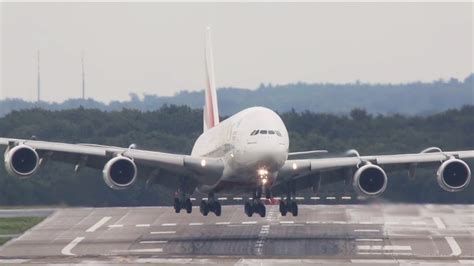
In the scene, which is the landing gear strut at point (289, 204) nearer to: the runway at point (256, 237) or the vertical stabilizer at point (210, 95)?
the runway at point (256, 237)

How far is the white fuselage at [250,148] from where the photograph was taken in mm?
58688

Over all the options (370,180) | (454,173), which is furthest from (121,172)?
(454,173)

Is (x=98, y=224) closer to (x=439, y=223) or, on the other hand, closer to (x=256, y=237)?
(x=256, y=237)

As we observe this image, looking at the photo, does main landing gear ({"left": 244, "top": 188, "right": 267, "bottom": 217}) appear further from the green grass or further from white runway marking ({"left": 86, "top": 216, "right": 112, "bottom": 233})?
the green grass

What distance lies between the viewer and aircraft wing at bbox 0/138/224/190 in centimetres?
6228

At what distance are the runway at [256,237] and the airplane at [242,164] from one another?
230 centimetres

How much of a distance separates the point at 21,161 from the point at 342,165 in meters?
15.3

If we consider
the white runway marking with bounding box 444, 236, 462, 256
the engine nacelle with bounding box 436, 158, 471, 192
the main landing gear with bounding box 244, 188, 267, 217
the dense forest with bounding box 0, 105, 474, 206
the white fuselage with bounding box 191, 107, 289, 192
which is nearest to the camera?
the white runway marking with bounding box 444, 236, 462, 256

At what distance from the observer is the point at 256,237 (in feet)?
214

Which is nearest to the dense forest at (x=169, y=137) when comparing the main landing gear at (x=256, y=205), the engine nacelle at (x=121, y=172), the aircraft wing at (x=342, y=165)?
the aircraft wing at (x=342, y=165)

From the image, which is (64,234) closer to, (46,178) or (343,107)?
(46,178)

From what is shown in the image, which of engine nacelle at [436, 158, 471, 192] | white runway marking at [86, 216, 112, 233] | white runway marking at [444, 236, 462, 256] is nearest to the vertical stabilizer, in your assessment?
white runway marking at [86, 216, 112, 233]

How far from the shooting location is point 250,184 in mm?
61531

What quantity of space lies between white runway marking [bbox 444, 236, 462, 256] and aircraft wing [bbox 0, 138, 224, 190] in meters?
11.2
